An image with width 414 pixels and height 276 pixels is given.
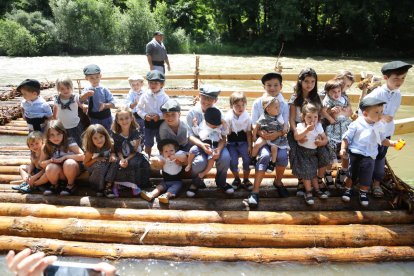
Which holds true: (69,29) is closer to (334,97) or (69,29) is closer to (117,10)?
(117,10)

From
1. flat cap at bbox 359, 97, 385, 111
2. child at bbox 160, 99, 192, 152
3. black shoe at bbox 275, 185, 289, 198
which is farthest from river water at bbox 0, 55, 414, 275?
flat cap at bbox 359, 97, 385, 111

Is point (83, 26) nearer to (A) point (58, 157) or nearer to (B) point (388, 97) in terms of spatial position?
(A) point (58, 157)

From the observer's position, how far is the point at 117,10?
35.4 metres

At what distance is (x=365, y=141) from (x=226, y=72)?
59.3ft

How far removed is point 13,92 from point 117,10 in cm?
2619

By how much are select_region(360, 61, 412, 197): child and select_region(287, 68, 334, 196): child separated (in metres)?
0.64

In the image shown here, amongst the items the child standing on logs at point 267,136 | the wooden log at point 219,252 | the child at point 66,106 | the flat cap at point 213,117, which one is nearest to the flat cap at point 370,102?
the child standing on logs at point 267,136

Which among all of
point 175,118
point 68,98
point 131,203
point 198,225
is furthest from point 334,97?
point 68,98

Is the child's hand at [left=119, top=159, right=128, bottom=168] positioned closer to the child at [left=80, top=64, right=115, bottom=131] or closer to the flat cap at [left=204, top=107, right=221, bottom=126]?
the flat cap at [left=204, top=107, right=221, bottom=126]

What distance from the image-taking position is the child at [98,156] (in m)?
4.38

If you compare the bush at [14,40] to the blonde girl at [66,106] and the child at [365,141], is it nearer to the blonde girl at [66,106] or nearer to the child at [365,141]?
the blonde girl at [66,106]

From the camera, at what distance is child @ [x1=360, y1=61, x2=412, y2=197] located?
418cm

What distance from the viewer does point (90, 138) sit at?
439cm

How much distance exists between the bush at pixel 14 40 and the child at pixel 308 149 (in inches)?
1290
